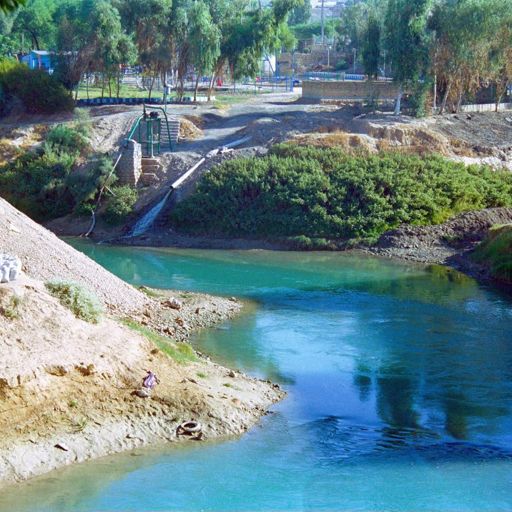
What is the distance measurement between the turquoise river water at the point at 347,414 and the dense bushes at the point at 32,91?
2487 cm

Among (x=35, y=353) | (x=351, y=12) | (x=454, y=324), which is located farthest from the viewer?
(x=351, y=12)

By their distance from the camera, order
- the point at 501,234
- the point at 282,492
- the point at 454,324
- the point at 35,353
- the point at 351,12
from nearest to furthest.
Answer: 1. the point at 282,492
2. the point at 35,353
3. the point at 454,324
4. the point at 501,234
5. the point at 351,12

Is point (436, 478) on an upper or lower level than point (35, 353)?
lower

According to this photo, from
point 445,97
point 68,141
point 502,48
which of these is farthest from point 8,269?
point 502,48

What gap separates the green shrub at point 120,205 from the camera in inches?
1919

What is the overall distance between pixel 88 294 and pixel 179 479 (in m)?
6.13

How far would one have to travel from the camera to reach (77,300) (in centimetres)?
2244

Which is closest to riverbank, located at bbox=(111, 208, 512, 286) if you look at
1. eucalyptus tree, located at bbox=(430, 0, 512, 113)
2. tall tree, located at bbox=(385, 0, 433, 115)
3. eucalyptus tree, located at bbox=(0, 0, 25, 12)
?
tall tree, located at bbox=(385, 0, 433, 115)

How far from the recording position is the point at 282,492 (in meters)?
18.0

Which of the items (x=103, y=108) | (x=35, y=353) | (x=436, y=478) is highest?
(x=103, y=108)

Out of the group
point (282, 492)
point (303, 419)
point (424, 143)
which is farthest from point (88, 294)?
point (424, 143)

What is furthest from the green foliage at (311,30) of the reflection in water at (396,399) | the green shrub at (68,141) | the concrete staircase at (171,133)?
the reflection in water at (396,399)

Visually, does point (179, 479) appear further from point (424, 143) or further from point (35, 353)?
point (424, 143)

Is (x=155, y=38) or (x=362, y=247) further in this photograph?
(x=155, y=38)
